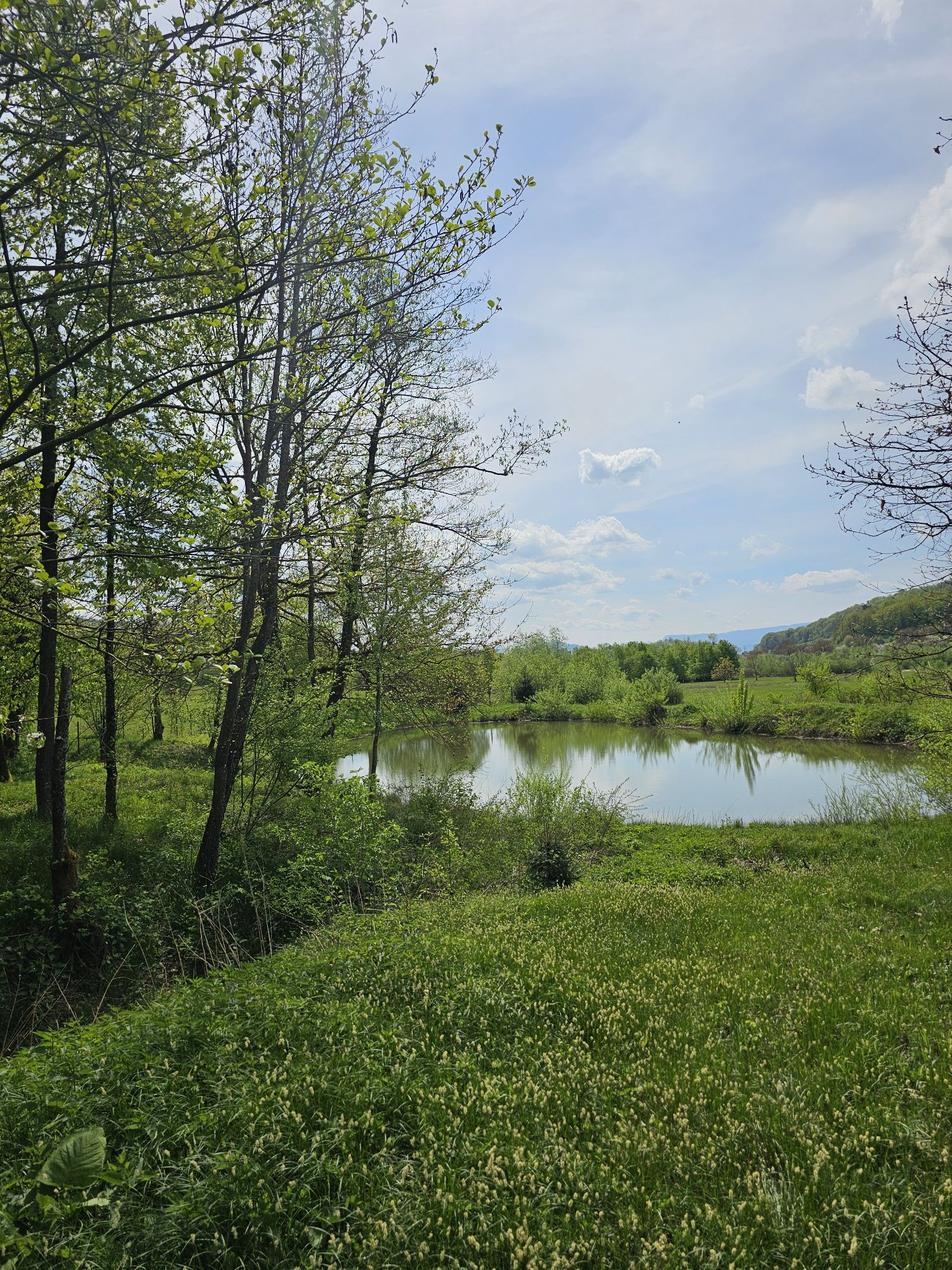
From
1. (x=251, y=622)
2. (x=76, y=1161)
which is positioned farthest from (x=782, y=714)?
(x=76, y=1161)

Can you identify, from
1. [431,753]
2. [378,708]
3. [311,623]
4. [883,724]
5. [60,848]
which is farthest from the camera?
[883,724]

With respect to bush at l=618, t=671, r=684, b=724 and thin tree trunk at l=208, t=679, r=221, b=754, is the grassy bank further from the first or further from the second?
thin tree trunk at l=208, t=679, r=221, b=754

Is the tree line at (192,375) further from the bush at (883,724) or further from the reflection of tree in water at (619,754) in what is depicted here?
the bush at (883,724)

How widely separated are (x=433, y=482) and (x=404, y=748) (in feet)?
61.2

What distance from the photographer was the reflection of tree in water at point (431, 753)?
56.0 ft

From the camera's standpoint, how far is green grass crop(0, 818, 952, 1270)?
2840mm

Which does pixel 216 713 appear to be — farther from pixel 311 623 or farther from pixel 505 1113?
pixel 505 1113

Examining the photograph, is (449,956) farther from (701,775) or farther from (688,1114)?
(701,775)

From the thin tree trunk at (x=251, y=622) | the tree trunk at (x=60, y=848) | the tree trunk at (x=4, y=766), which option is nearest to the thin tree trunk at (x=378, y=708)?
the thin tree trunk at (x=251, y=622)

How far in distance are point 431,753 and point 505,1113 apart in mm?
21972

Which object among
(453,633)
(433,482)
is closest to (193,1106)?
(433,482)

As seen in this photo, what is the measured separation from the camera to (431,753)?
2548cm

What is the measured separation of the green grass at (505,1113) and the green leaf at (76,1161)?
93 mm

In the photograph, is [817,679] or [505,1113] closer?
[505,1113]
